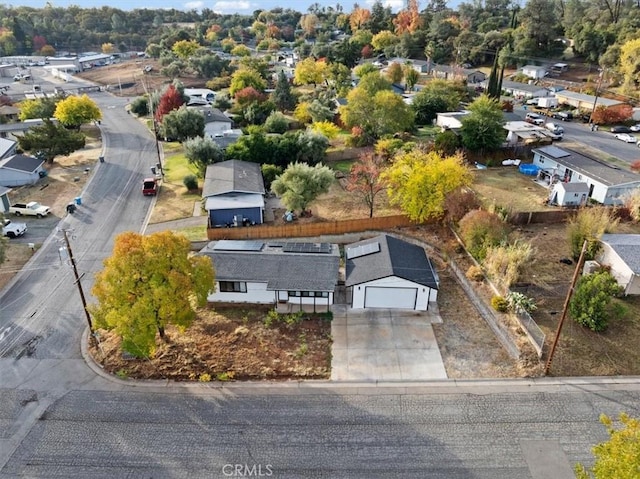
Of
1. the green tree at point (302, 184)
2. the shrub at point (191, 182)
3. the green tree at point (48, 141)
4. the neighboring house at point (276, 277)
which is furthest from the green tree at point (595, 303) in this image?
the green tree at point (48, 141)

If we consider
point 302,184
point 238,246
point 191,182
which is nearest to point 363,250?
point 238,246

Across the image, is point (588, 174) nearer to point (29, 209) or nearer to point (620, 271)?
point (620, 271)

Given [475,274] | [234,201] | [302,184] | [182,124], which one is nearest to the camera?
[475,274]

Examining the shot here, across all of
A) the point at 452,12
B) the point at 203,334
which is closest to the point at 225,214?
the point at 203,334

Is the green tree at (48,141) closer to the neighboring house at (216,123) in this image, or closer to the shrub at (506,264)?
the neighboring house at (216,123)

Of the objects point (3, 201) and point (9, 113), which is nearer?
point (3, 201)

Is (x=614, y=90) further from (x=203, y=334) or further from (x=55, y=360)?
(x=55, y=360)
